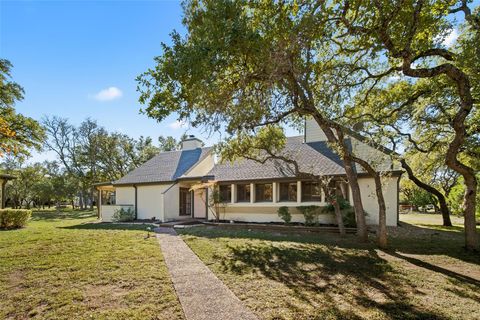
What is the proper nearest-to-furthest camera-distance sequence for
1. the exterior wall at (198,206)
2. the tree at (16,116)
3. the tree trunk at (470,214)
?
the tree trunk at (470,214), the tree at (16,116), the exterior wall at (198,206)

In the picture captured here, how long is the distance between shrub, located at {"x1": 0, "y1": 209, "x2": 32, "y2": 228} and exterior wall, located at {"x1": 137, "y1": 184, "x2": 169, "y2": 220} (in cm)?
663

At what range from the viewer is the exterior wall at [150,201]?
18547 millimetres

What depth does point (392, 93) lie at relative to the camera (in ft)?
36.9

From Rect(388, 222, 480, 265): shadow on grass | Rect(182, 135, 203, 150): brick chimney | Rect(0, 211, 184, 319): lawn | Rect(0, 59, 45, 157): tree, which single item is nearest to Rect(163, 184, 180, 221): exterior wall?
Rect(182, 135, 203, 150): brick chimney

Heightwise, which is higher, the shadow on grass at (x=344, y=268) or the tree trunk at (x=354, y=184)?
the tree trunk at (x=354, y=184)

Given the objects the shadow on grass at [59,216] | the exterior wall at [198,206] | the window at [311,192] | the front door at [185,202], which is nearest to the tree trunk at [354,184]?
the window at [311,192]

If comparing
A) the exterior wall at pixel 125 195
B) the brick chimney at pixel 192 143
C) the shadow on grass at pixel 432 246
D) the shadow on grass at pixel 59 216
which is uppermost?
the brick chimney at pixel 192 143

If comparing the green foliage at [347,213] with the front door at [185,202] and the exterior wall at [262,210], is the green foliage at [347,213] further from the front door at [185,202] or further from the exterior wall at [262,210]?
the front door at [185,202]

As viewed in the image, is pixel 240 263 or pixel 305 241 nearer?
pixel 240 263

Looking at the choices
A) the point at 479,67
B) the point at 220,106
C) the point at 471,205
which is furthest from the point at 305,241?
the point at 479,67

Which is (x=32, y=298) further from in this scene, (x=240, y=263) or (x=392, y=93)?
(x=392, y=93)

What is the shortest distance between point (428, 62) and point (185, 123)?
9.21 m

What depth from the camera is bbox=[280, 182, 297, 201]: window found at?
50.0 feet

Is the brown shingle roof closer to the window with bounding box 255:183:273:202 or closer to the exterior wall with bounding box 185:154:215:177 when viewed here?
the window with bounding box 255:183:273:202
